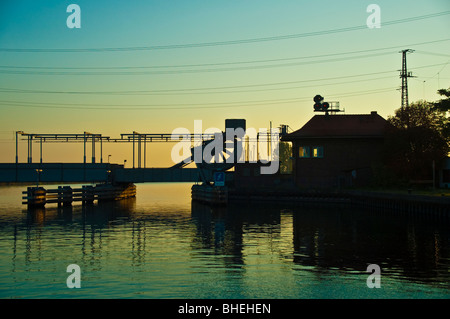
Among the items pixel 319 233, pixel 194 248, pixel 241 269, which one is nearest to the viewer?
pixel 241 269

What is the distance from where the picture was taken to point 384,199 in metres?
57.5

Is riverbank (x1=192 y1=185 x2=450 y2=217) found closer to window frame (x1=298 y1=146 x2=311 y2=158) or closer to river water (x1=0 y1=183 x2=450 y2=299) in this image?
river water (x1=0 y1=183 x2=450 y2=299)

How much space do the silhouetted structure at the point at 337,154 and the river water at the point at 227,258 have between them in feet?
83.3

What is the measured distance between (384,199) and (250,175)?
29941 millimetres

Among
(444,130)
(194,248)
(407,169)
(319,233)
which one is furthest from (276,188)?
(194,248)

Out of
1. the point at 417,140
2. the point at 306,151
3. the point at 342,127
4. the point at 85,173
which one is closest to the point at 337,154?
the point at 306,151

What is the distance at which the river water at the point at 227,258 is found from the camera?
1953 centimetres

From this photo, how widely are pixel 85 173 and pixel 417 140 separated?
5174 cm

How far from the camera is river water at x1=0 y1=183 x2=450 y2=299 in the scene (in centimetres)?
1953

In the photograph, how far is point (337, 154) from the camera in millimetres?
72875

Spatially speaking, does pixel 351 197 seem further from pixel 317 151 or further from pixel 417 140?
pixel 417 140

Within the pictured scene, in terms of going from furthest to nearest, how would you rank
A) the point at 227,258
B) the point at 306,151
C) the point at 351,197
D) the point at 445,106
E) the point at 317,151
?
the point at 306,151, the point at 317,151, the point at 351,197, the point at 445,106, the point at 227,258
